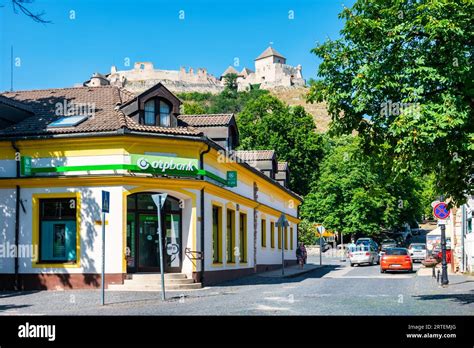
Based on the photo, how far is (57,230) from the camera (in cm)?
2395

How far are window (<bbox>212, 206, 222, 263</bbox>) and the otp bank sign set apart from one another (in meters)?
3.90

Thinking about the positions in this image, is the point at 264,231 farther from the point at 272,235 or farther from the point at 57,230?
the point at 57,230

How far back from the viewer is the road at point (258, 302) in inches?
601

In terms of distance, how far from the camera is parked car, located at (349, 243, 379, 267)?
157 feet

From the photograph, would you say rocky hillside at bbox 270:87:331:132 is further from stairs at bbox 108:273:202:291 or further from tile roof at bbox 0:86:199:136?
stairs at bbox 108:273:202:291

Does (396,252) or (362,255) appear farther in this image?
(362,255)

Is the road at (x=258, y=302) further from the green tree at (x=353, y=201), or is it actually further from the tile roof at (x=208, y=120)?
the green tree at (x=353, y=201)

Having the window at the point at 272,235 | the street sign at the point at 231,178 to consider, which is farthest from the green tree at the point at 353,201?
the street sign at the point at 231,178

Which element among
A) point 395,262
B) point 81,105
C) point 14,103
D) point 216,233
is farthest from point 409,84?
point 395,262

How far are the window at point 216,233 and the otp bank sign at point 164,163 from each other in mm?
3895

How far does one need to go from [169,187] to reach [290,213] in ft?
92.4

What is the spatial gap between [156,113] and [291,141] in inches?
1785
